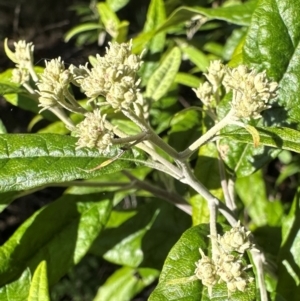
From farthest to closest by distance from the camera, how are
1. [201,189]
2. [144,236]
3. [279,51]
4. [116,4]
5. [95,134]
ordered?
[116,4], [144,236], [279,51], [201,189], [95,134]

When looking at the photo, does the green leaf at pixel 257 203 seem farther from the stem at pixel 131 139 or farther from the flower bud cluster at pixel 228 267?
the stem at pixel 131 139

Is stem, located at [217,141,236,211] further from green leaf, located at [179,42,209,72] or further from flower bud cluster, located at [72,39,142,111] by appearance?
green leaf, located at [179,42,209,72]

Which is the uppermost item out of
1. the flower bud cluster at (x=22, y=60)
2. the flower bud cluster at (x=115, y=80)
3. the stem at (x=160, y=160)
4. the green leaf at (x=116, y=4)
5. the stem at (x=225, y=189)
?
the green leaf at (x=116, y=4)

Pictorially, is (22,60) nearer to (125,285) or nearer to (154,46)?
(154,46)

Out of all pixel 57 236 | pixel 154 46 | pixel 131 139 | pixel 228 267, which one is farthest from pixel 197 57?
pixel 228 267

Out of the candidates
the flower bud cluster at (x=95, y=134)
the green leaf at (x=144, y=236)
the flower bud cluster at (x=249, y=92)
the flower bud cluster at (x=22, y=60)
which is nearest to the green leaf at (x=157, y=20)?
the green leaf at (x=144, y=236)

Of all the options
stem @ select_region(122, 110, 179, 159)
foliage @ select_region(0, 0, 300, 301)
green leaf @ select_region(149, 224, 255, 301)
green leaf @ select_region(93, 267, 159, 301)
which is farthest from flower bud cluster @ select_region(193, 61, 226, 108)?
green leaf @ select_region(93, 267, 159, 301)
